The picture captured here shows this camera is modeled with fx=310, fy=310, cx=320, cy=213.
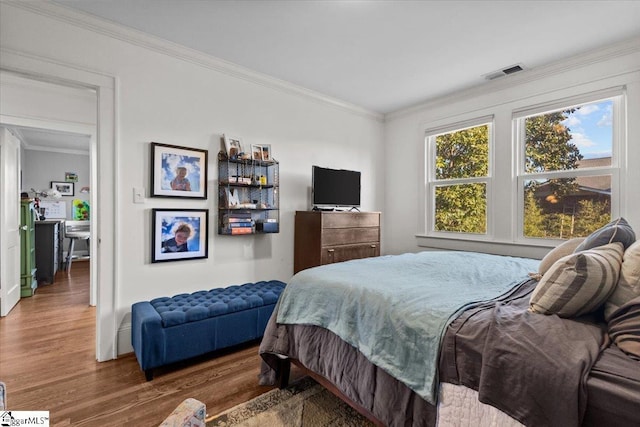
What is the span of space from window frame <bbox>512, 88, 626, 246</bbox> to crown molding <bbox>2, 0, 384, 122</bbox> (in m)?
2.22

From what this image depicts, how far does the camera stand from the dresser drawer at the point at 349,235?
3.38 metres

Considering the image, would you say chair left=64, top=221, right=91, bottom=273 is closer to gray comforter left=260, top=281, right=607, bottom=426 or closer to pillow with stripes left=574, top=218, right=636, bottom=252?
gray comforter left=260, top=281, right=607, bottom=426

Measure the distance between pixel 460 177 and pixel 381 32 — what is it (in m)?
2.14

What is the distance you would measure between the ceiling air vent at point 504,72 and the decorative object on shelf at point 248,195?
8.03 ft

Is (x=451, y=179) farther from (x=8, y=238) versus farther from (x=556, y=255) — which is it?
(x=8, y=238)

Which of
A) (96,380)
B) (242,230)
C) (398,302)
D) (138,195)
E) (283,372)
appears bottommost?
(96,380)

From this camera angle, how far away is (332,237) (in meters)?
3.41

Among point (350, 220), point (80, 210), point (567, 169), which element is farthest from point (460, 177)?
point (80, 210)

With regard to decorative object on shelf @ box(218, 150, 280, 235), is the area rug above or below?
below

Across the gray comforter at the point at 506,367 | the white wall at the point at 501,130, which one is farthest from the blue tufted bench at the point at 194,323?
the white wall at the point at 501,130

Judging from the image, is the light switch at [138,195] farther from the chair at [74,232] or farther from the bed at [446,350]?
the chair at [74,232]

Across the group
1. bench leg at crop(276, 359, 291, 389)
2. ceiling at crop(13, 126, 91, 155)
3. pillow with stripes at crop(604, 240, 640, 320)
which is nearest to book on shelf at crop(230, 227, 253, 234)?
bench leg at crop(276, 359, 291, 389)

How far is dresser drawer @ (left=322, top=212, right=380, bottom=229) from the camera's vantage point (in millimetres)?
3375

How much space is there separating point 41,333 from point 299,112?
134 inches
